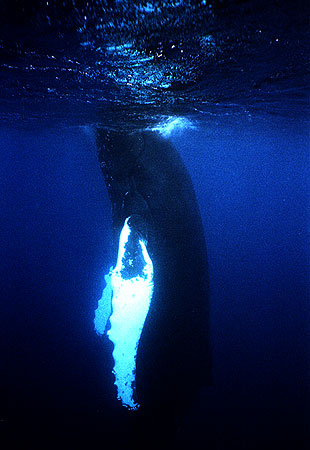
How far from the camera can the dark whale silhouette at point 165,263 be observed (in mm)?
3824

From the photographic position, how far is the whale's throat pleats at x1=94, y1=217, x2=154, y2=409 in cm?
371

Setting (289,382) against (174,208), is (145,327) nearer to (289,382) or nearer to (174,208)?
(174,208)

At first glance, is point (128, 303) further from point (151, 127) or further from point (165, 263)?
point (151, 127)

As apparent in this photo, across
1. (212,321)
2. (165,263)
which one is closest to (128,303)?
(165,263)

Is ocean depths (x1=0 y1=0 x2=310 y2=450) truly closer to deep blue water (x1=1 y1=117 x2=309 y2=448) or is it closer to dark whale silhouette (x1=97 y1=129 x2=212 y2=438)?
deep blue water (x1=1 y1=117 x2=309 y2=448)

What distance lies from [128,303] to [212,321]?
61.3ft

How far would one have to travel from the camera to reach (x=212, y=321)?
2120 cm

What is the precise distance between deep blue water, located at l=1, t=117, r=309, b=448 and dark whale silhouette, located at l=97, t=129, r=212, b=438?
23.3 inches

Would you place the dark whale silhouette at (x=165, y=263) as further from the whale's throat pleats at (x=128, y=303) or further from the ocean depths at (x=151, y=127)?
the ocean depths at (x=151, y=127)

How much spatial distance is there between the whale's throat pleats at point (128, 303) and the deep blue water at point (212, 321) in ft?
1.30

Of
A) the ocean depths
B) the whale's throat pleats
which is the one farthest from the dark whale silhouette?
the ocean depths

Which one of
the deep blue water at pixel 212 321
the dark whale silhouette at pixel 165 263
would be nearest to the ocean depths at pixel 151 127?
the deep blue water at pixel 212 321

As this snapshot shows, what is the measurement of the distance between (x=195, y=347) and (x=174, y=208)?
184 cm

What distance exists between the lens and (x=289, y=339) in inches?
749
